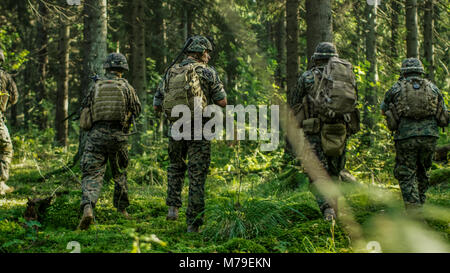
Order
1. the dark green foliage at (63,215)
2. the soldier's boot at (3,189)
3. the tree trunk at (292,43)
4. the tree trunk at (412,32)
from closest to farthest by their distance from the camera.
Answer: the dark green foliage at (63,215)
the soldier's boot at (3,189)
the tree trunk at (292,43)
the tree trunk at (412,32)

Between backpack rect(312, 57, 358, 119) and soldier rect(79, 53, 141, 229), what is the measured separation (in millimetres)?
2826

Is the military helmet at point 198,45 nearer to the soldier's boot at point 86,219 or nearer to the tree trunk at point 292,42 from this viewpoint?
the soldier's boot at point 86,219

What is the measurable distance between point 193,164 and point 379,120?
20.6 ft

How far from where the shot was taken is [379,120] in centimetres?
973

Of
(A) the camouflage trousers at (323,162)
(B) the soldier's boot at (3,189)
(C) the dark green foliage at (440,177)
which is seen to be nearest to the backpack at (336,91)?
(A) the camouflage trousers at (323,162)

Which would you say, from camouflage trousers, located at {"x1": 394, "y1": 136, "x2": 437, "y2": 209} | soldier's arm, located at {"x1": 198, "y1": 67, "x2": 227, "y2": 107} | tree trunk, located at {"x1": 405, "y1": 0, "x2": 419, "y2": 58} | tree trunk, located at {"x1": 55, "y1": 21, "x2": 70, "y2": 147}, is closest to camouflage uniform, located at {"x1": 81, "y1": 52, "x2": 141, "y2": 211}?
soldier's arm, located at {"x1": 198, "y1": 67, "x2": 227, "y2": 107}

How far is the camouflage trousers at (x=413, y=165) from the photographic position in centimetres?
563

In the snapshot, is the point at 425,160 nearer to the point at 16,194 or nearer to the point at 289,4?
the point at 289,4

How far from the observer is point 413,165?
577 centimetres

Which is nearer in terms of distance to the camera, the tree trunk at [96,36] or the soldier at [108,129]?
the soldier at [108,129]

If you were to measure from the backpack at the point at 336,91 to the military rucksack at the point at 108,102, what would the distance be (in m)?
2.82

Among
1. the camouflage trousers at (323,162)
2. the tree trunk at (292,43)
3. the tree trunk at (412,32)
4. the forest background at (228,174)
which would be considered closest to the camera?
the forest background at (228,174)

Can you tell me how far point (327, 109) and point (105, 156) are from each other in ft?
10.6
